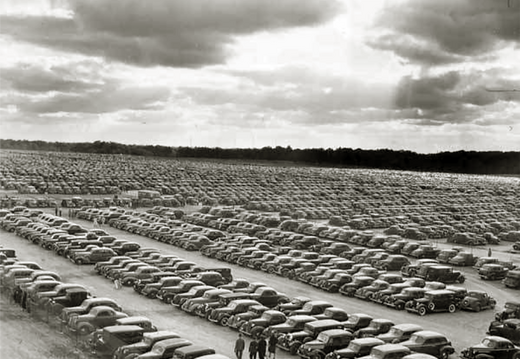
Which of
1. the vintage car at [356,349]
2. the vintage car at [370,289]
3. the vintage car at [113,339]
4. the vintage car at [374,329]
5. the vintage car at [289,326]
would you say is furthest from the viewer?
the vintage car at [370,289]

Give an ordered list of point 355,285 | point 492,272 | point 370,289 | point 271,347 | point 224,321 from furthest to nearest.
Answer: point 492,272
point 355,285
point 370,289
point 224,321
point 271,347

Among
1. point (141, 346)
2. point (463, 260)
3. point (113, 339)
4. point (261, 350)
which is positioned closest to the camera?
point (141, 346)

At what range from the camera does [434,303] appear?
41.8 metres

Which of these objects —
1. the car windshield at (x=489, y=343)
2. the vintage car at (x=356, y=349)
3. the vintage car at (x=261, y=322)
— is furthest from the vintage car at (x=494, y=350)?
the vintage car at (x=261, y=322)

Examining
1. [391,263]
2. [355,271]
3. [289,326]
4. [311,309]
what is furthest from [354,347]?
[391,263]

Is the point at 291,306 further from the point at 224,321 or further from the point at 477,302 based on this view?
the point at 477,302

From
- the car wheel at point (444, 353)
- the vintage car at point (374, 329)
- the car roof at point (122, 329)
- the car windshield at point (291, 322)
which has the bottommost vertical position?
the car wheel at point (444, 353)

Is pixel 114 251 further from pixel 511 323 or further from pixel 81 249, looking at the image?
pixel 511 323

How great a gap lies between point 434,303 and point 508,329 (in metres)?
6.78

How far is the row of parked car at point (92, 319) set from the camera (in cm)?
2802

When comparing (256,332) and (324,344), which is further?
(256,332)

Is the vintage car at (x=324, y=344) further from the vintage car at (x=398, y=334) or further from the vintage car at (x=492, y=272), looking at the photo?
the vintage car at (x=492, y=272)

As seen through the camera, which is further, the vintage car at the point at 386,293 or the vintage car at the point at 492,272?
the vintage car at the point at 492,272

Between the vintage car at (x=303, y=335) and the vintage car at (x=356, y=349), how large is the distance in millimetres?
2433
